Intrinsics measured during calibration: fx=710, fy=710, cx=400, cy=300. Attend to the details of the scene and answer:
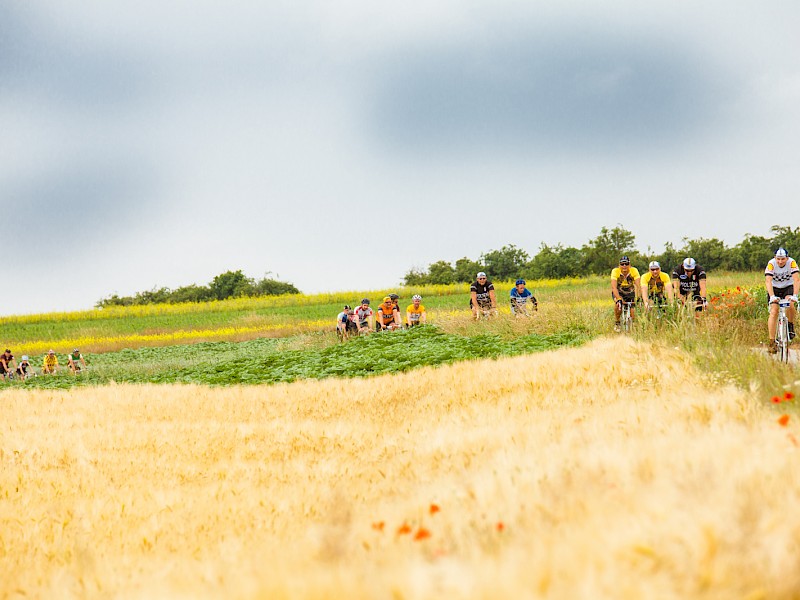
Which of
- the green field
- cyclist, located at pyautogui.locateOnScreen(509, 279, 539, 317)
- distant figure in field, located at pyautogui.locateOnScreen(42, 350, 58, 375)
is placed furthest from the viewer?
distant figure in field, located at pyautogui.locateOnScreen(42, 350, 58, 375)

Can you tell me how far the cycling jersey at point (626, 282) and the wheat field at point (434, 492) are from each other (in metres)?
4.44

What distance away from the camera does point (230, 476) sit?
7246 mm

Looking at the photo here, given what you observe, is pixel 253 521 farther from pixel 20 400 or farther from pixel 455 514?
pixel 20 400

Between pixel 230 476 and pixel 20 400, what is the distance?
10.3m

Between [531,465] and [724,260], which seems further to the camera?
[724,260]

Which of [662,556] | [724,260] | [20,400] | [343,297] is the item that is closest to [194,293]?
[343,297]

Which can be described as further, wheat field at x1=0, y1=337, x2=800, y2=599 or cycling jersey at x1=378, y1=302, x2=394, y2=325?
cycling jersey at x1=378, y1=302, x2=394, y2=325

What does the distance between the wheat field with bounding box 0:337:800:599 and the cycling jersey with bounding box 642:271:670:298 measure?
139 inches

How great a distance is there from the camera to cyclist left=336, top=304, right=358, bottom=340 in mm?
23375

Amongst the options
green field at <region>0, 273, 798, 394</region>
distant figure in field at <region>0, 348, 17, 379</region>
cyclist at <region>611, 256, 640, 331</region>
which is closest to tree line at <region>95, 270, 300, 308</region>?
green field at <region>0, 273, 798, 394</region>

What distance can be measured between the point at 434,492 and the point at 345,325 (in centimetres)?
1915

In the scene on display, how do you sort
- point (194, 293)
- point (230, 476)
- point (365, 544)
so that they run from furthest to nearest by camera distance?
point (194, 293) → point (230, 476) → point (365, 544)

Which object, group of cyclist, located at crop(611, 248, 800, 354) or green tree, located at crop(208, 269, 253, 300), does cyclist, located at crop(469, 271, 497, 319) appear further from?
green tree, located at crop(208, 269, 253, 300)

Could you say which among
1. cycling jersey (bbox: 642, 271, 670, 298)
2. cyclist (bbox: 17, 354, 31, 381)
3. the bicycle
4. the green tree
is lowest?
cyclist (bbox: 17, 354, 31, 381)
